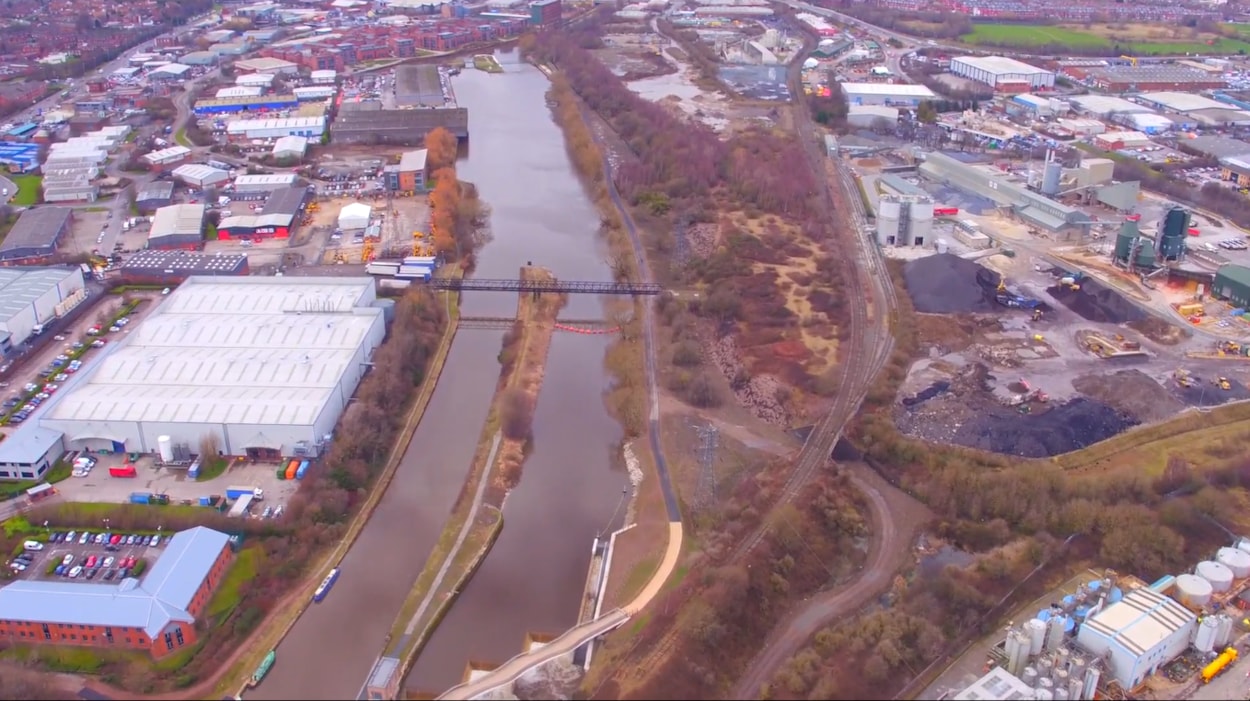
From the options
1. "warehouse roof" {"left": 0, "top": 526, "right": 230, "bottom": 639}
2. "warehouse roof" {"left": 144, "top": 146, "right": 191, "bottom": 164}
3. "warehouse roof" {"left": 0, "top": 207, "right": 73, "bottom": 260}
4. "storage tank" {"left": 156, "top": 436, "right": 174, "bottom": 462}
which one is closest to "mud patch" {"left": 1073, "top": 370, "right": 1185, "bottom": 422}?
"warehouse roof" {"left": 0, "top": 526, "right": 230, "bottom": 639}

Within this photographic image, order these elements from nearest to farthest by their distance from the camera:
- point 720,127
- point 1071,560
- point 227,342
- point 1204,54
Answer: point 1071,560 < point 227,342 < point 720,127 < point 1204,54

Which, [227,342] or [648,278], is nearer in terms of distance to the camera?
[227,342]

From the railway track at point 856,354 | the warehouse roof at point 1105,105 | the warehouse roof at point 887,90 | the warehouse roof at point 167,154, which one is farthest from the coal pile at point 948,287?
the warehouse roof at point 167,154

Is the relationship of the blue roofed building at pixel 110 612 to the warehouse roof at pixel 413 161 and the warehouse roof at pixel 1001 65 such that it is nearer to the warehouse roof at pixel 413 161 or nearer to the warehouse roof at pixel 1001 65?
the warehouse roof at pixel 413 161

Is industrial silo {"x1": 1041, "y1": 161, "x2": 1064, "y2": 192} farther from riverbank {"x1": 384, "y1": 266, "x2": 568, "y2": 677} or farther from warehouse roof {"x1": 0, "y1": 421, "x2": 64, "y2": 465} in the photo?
warehouse roof {"x1": 0, "y1": 421, "x2": 64, "y2": 465}

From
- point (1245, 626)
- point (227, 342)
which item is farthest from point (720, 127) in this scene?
point (1245, 626)

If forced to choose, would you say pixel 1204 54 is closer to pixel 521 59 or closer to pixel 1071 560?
pixel 521 59
